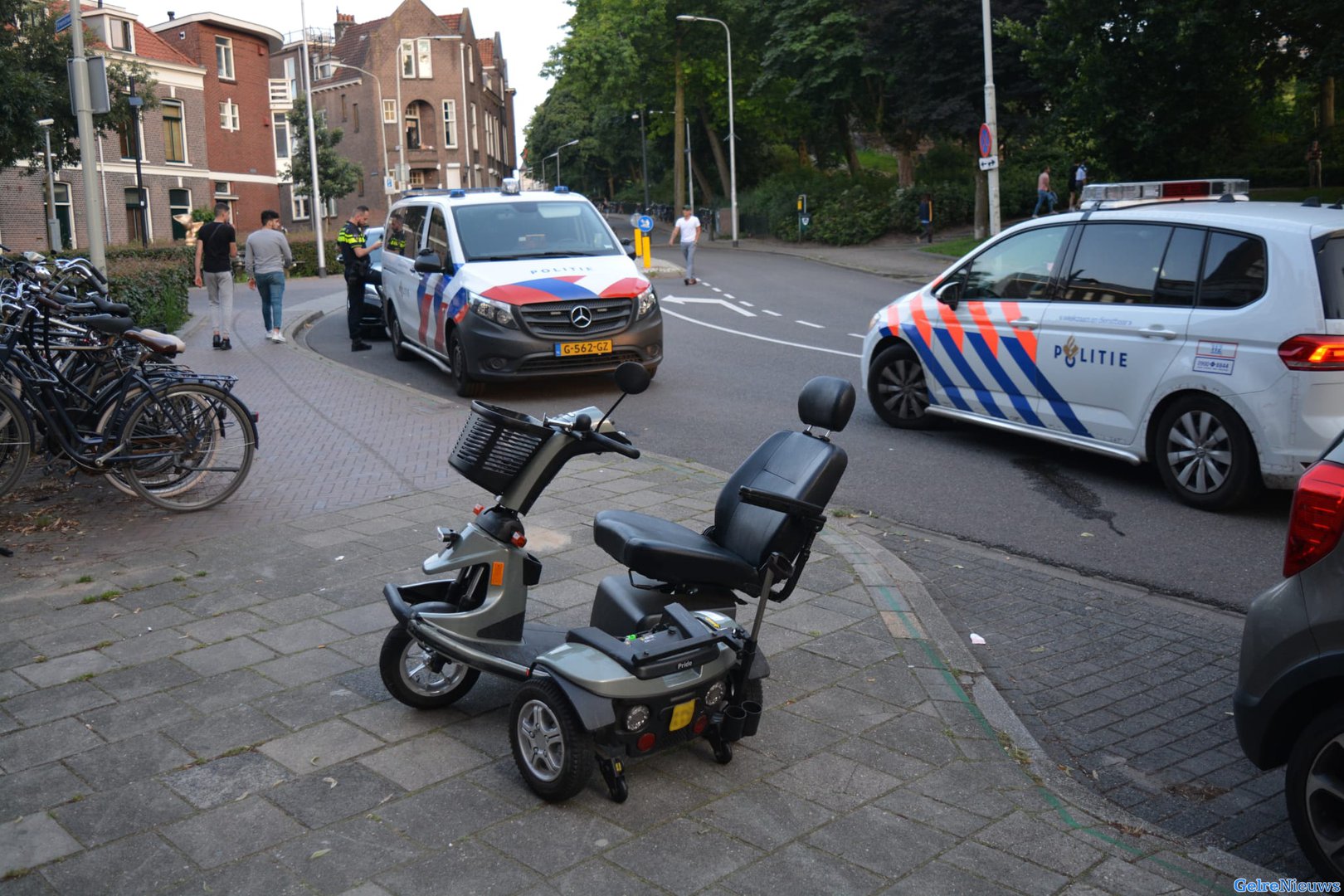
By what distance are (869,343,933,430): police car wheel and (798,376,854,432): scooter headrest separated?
5470mm

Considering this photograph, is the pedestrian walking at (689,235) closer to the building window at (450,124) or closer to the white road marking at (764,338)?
the white road marking at (764,338)

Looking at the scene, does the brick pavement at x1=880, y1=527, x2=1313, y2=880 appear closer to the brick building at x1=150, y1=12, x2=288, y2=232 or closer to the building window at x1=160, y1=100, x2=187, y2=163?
the building window at x1=160, y1=100, x2=187, y2=163

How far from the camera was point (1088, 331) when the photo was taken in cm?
829

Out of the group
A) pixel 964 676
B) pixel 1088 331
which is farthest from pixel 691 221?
pixel 964 676

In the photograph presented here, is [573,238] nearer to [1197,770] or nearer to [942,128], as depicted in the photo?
[1197,770]

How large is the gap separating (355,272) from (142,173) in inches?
1536

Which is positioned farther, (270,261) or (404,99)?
(404,99)

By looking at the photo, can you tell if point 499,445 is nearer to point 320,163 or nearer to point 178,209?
point 178,209

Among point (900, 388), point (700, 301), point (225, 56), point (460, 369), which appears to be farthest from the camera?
point (225, 56)

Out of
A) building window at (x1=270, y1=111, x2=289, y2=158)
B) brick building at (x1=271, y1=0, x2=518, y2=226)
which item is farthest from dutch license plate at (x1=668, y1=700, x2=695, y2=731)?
building window at (x1=270, y1=111, x2=289, y2=158)

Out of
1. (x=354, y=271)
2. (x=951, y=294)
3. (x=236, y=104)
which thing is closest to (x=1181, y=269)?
(x=951, y=294)

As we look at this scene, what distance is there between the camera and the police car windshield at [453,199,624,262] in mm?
12641

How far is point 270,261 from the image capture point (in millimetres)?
16719

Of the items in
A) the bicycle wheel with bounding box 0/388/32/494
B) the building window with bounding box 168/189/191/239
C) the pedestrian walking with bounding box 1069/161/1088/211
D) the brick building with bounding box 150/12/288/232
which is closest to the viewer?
the bicycle wheel with bounding box 0/388/32/494
